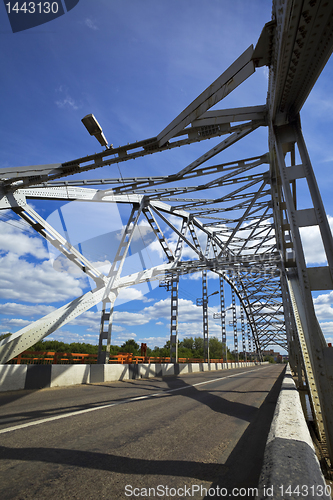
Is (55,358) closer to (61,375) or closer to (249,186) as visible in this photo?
(61,375)

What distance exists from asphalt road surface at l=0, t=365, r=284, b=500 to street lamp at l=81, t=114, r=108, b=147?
8.50 m

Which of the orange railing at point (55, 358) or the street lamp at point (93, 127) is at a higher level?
the street lamp at point (93, 127)

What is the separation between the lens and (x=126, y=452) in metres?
3.62

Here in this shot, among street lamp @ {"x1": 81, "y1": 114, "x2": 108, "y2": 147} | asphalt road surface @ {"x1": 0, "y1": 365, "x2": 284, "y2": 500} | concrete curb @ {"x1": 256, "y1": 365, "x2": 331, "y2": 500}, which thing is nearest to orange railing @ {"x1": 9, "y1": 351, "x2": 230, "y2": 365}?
asphalt road surface @ {"x1": 0, "y1": 365, "x2": 284, "y2": 500}

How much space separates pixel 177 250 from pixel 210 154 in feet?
47.4

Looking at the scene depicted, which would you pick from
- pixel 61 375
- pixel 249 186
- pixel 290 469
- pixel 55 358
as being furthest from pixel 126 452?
pixel 249 186

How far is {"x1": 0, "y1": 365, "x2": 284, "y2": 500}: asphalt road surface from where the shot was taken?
268 cm

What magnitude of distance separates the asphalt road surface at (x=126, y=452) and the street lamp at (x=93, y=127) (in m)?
8.50

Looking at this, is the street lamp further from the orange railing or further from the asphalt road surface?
the orange railing

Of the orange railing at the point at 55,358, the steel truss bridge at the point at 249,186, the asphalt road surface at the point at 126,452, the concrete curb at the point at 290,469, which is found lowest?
the asphalt road surface at the point at 126,452

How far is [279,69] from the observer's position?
5.49 meters

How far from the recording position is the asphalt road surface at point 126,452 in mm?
2682

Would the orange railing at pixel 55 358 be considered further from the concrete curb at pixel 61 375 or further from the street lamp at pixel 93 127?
the street lamp at pixel 93 127

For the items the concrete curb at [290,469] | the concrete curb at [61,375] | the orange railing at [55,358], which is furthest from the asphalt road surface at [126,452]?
the orange railing at [55,358]
